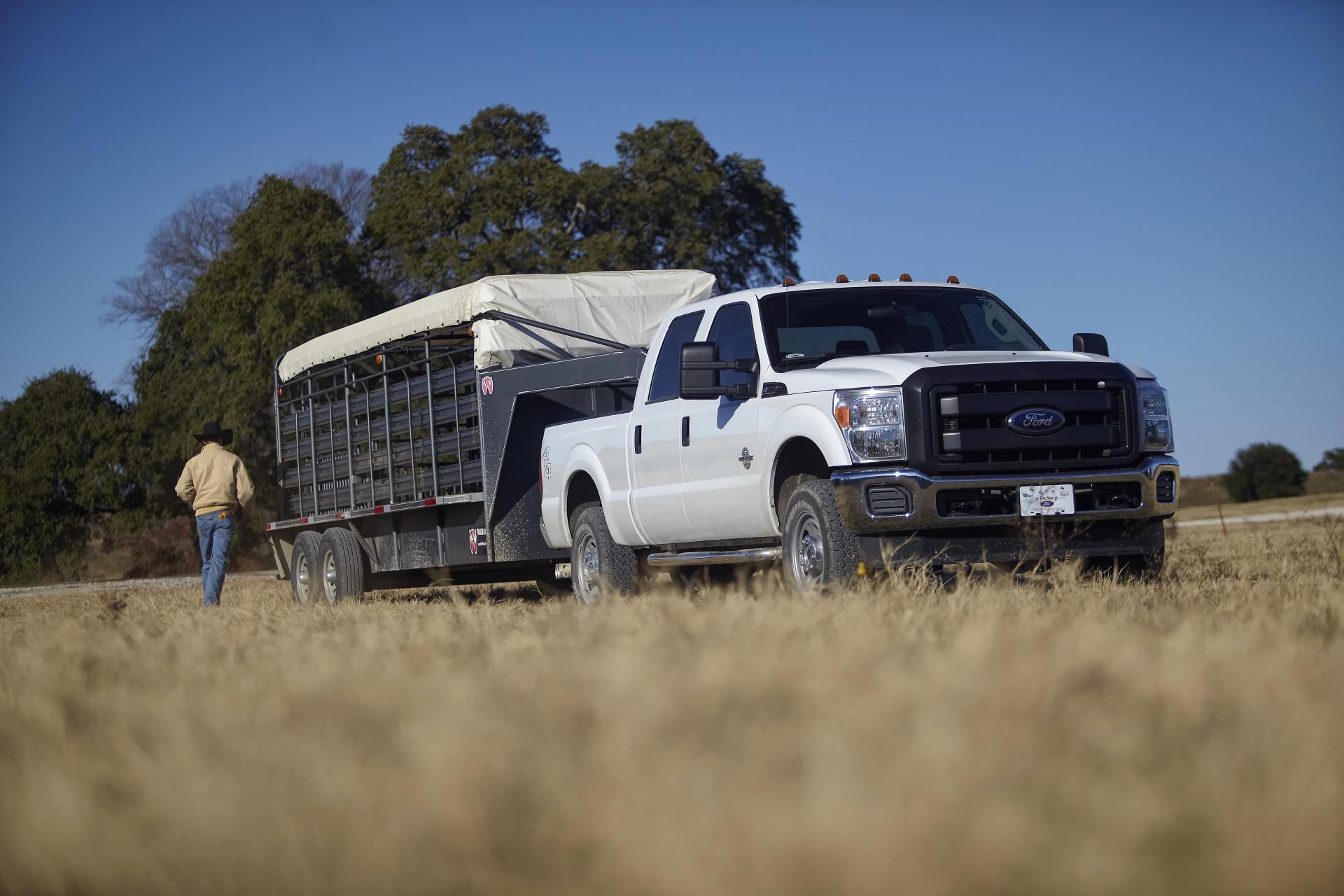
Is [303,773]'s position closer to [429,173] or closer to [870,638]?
[870,638]

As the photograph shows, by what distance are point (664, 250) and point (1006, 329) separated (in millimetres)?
26023

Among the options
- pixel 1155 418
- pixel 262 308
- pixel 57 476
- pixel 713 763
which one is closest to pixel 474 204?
pixel 262 308

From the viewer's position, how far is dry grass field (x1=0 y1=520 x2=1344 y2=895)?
3250 mm

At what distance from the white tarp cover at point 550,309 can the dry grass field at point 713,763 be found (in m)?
6.89

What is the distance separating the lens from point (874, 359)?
912 cm

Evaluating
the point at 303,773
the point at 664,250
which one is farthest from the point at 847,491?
the point at 664,250

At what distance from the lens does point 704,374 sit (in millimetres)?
9500

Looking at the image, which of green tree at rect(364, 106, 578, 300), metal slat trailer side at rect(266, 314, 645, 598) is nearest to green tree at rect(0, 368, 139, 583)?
green tree at rect(364, 106, 578, 300)

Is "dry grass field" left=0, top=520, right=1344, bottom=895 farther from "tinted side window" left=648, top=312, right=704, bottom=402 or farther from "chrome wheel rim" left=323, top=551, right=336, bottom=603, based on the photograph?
"chrome wheel rim" left=323, top=551, right=336, bottom=603

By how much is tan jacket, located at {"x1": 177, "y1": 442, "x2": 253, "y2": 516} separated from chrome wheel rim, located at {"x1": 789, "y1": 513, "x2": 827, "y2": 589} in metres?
7.97

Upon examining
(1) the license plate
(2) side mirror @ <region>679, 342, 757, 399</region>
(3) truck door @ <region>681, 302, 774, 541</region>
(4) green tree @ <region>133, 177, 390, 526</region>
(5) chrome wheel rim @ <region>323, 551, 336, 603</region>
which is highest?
(4) green tree @ <region>133, 177, 390, 526</region>

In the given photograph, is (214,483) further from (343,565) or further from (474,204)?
(474,204)

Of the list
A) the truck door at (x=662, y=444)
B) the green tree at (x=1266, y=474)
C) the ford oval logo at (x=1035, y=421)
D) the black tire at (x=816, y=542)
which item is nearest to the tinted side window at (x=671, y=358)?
the truck door at (x=662, y=444)

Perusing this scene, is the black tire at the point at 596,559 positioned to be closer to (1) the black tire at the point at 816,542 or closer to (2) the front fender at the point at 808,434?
(2) the front fender at the point at 808,434
